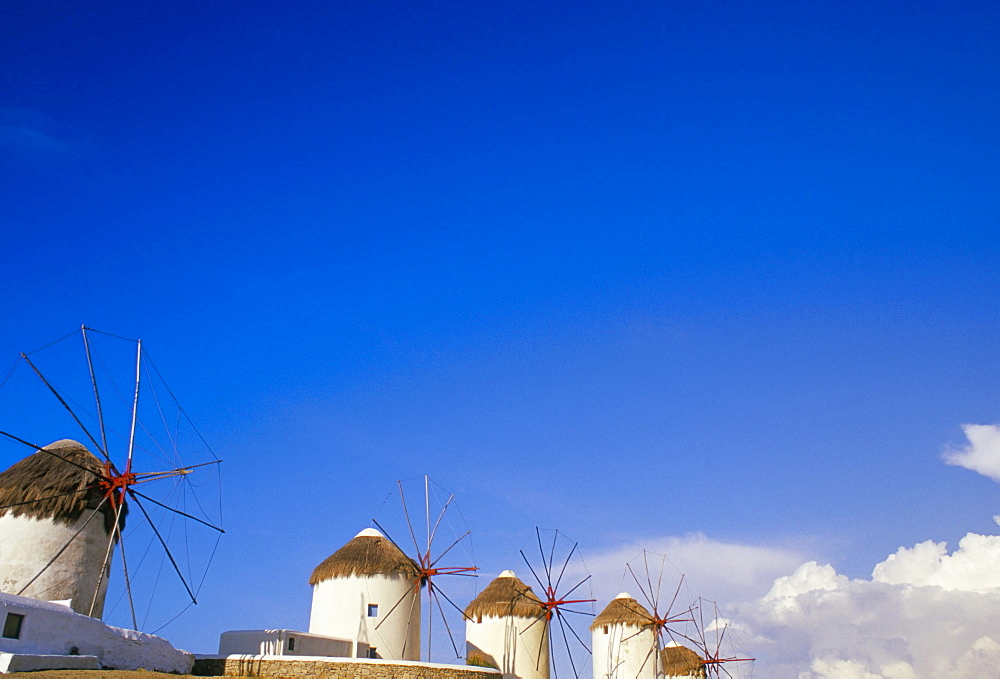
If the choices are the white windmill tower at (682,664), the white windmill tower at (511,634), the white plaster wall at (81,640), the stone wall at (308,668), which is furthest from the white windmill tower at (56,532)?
the white windmill tower at (682,664)

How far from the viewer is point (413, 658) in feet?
102

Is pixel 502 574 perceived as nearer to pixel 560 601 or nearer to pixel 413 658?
pixel 560 601

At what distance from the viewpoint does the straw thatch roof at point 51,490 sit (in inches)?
866

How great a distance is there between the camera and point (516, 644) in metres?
36.8

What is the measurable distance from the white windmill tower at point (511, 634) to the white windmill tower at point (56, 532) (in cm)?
1874

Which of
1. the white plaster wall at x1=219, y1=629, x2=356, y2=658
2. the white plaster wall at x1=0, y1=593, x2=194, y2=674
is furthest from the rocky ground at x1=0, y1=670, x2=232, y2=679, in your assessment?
the white plaster wall at x1=219, y1=629, x2=356, y2=658

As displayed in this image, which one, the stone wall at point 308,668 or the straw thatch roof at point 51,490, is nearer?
the straw thatch roof at point 51,490

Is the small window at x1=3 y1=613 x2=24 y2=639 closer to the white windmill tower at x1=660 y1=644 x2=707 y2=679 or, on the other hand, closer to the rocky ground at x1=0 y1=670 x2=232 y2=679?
the rocky ground at x1=0 y1=670 x2=232 y2=679

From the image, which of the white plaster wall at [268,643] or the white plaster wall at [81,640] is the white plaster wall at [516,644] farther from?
the white plaster wall at [81,640]

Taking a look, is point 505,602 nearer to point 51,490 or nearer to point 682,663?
point 682,663

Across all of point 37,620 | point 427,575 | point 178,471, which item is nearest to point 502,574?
point 427,575

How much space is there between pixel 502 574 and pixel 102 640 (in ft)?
74.2

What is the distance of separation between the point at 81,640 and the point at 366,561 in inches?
500

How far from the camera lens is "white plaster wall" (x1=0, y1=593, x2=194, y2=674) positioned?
58.6ft
